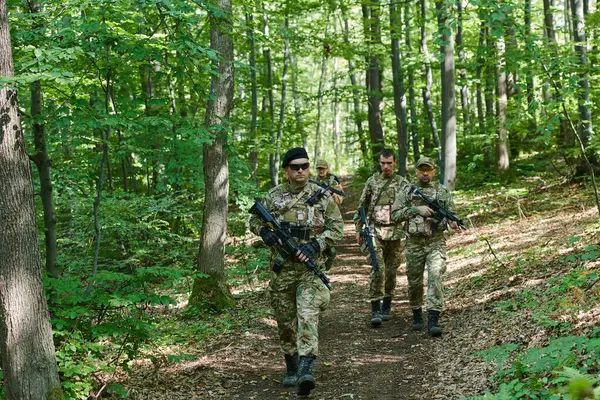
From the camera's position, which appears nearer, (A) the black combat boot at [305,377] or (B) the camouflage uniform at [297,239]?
(A) the black combat boot at [305,377]

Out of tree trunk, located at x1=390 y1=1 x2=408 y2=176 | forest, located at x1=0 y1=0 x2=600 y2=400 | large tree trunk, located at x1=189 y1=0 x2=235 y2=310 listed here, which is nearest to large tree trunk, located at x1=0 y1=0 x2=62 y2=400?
forest, located at x1=0 y1=0 x2=600 y2=400

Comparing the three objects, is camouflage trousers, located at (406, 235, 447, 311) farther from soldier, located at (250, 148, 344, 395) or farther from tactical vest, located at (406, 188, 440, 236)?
soldier, located at (250, 148, 344, 395)

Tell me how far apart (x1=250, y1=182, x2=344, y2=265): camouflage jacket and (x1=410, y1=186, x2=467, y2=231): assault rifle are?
72.5 inches

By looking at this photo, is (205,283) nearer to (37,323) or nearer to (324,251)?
(324,251)

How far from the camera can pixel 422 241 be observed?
7332 millimetres

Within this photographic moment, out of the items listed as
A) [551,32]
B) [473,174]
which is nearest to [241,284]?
[473,174]

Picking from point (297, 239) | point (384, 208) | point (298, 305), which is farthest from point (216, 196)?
point (298, 305)

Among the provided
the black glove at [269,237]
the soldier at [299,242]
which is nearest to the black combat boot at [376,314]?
the soldier at [299,242]

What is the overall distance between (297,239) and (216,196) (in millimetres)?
3687

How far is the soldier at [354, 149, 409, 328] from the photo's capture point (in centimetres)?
799

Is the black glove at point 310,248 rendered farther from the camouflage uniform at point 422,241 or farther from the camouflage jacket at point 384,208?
the camouflage jacket at point 384,208

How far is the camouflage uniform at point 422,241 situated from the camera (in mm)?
7062

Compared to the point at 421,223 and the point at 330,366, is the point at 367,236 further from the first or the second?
the point at 330,366

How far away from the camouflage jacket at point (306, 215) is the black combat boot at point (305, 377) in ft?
3.30
